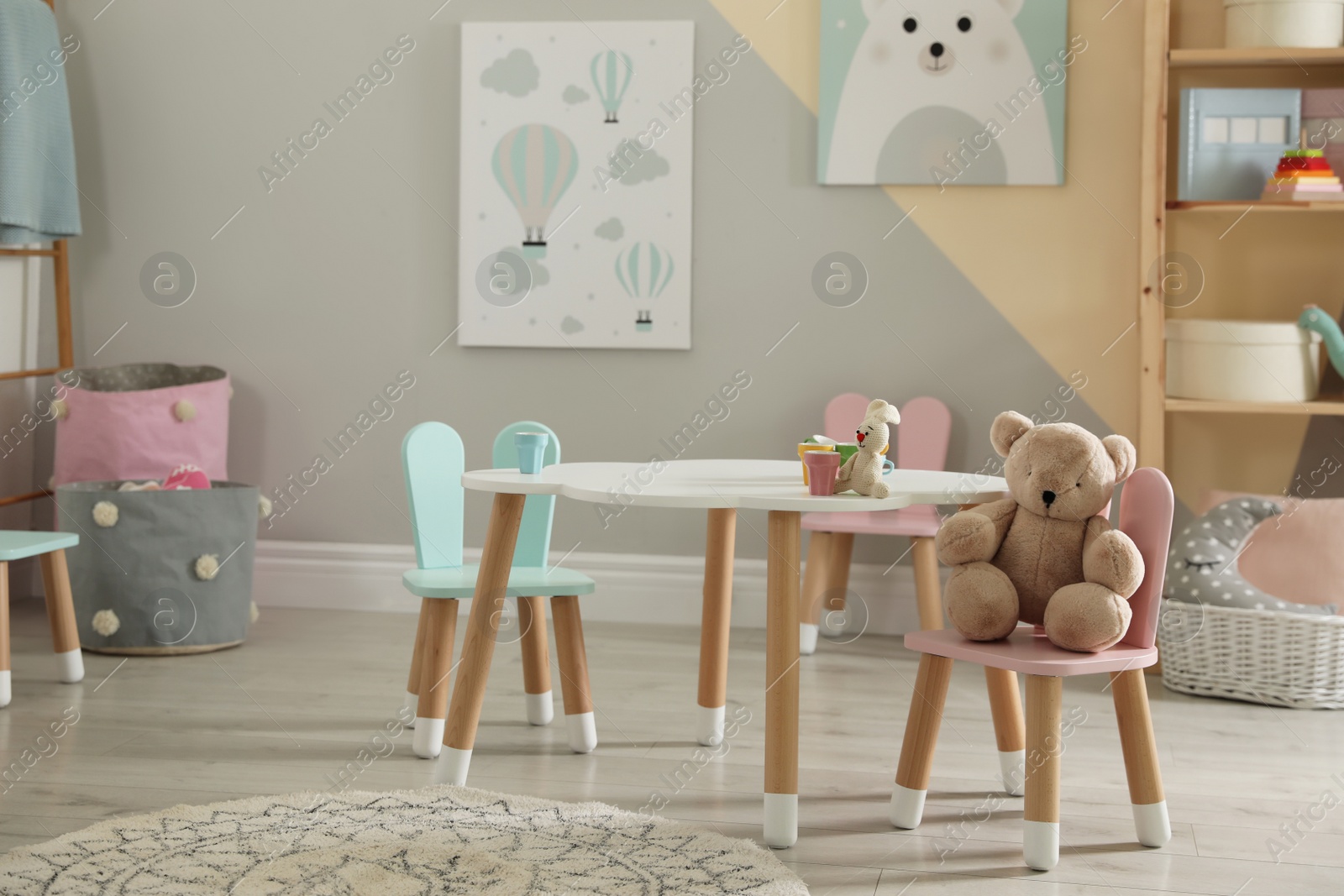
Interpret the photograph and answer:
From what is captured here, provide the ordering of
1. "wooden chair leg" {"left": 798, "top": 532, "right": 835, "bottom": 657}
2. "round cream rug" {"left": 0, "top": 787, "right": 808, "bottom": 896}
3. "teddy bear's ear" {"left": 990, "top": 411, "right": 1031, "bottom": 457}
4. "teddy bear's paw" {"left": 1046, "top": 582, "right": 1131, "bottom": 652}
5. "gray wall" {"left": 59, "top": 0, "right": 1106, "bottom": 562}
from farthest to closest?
"gray wall" {"left": 59, "top": 0, "right": 1106, "bottom": 562}, "wooden chair leg" {"left": 798, "top": 532, "right": 835, "bottom": 657}, "teddy bear's ear" {"left": 990, "top": 411, "right": 1031, "bottom": 457}, "teddy bear's paw" {"left": 1046, "top": 582, "right": 1131, "bottom": 652}, "round cream rug" {"left": 0, "top": 787, "right": 808, "bottom": 896}

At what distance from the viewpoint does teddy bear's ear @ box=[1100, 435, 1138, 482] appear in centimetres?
198

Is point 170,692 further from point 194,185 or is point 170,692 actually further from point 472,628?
point 194,185

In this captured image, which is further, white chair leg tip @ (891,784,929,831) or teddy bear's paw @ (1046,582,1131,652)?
white chair leg tip @ (891,784,929,831)

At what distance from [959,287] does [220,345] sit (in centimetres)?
209

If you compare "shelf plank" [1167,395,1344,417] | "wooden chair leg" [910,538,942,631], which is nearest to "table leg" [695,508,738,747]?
"wooden chair leg" [910,538,942,631]

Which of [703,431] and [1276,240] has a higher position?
[1276,240]

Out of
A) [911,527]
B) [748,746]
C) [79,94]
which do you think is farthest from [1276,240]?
[79,94]

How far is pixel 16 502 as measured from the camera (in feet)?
11.9

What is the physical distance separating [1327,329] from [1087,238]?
2.05 feet

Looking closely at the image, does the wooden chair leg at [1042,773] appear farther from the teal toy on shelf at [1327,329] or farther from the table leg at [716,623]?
the teal toy on shelf at [1327,329]

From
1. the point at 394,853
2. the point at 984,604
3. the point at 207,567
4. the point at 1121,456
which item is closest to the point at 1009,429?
the point at 1121,456

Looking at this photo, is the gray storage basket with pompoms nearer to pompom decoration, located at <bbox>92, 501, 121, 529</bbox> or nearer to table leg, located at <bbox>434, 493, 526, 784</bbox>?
pompom decoration, located at <bbox>92, 501, 121, 529</bbox>

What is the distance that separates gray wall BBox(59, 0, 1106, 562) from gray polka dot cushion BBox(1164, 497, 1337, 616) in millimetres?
513

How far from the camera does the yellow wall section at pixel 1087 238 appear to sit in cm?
329
